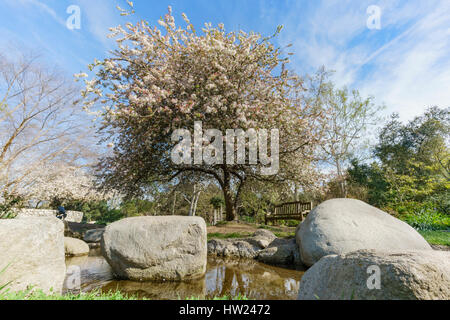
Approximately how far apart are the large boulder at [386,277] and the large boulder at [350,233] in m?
3.18

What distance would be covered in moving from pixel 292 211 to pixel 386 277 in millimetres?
10976

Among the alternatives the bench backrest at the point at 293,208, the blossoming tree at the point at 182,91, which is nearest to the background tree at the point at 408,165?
the bench backrest at the point at 293,208

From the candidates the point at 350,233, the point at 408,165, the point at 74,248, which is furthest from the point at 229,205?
the point at 408,165

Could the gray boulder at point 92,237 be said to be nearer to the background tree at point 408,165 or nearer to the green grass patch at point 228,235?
the green grass patch at point 228,235

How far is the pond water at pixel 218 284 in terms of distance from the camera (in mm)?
3533

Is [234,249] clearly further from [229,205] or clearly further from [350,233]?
[229,205]

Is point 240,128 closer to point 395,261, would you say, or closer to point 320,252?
point 320,252

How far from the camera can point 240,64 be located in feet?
25.1

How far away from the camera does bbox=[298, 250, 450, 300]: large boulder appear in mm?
1500

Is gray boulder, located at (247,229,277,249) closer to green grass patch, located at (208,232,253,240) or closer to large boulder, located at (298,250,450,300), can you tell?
green grass patch, located at (208,232,253,240)

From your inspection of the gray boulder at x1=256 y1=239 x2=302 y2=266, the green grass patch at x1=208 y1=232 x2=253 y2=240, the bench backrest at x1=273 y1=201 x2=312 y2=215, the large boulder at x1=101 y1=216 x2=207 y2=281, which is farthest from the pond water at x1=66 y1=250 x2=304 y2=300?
the bench backrest at x1=273 y1=201 x2=312 y2=215

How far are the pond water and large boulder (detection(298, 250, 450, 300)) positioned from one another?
1.80 m
